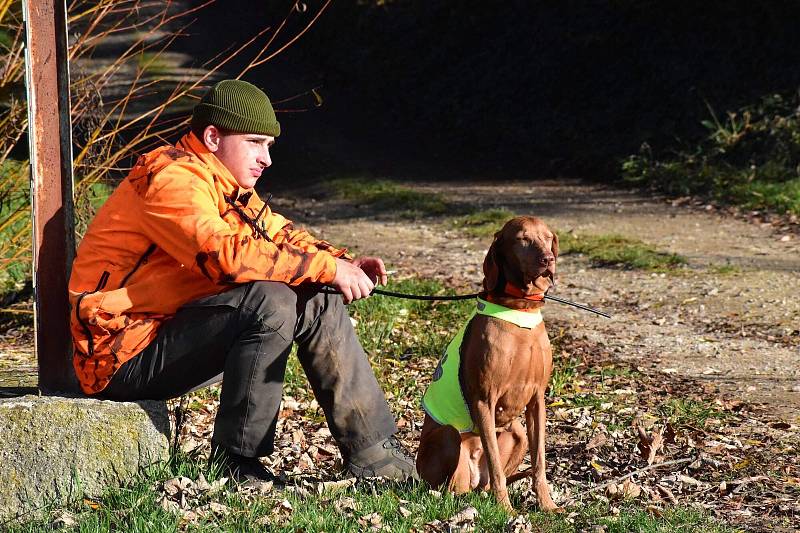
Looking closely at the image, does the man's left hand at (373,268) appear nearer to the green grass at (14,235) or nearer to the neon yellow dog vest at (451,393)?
the neon yellow dog vest at (451,393)

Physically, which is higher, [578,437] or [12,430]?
[12,430]

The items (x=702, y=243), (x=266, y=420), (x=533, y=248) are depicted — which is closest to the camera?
(x=533, y=248)

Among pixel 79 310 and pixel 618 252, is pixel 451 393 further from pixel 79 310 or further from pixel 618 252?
pixel 618 252

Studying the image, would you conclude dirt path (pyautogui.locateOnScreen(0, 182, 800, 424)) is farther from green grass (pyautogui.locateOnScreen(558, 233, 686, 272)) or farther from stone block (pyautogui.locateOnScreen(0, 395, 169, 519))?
stone block (pyautogui.locateOnScreen(0, 395, 169, 519))

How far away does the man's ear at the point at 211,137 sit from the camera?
13.1ft

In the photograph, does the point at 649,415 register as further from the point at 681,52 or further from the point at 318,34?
the point at 318,34

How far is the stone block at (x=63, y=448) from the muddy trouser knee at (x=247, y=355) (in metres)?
0.16

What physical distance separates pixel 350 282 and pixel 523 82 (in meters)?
13.3

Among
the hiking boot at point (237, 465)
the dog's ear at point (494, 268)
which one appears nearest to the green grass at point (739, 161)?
the dog's ear at point (494, 268)

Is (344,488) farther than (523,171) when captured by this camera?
No

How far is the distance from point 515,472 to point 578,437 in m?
1.00

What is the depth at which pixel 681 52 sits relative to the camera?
15023mm

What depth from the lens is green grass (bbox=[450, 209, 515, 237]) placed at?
10.5 m

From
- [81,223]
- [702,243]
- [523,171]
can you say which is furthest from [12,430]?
[523,171]
